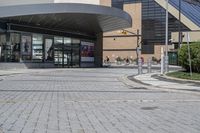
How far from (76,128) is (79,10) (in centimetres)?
3594

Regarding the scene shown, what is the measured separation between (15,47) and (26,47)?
160cm

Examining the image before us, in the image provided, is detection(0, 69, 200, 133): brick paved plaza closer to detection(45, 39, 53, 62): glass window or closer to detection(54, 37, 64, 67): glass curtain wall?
detection(45, 39, 53, 62): glass window

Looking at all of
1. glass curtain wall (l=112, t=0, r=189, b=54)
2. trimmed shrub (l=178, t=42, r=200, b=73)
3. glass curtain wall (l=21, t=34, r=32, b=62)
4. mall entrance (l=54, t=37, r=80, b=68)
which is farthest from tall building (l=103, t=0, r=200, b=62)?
trimmed shrub (l=178, t=42, r=200, b=73)

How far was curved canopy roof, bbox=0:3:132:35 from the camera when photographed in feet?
144

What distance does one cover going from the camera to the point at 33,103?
15102 mm

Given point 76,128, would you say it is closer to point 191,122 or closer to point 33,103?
point 191,122

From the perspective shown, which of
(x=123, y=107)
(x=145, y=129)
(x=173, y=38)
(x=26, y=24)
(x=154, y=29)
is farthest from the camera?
(x=154, y=29)

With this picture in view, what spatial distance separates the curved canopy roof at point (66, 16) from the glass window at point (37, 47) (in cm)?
129

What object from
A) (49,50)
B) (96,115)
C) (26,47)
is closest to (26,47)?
(26,47)

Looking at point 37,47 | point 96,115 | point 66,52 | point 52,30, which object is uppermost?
point 52,30

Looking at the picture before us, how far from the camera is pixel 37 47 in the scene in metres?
52.5

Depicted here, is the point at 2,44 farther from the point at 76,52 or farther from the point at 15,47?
the point at 76,52

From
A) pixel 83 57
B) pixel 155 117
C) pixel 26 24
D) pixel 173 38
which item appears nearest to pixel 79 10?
pixel 26 24

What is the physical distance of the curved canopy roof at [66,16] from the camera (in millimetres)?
43875
